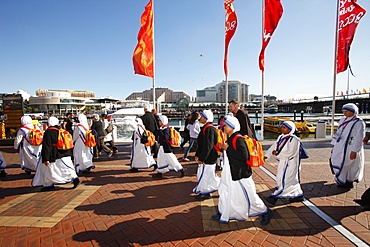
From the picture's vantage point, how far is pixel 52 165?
4.88m

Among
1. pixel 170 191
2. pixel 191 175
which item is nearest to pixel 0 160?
pixel 170 191

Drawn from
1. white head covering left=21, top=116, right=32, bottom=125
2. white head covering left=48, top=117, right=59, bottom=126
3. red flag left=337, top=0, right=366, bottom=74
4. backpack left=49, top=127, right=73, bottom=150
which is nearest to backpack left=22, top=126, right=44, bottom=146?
white head covering left=21, top=116, right=32, bottom=125

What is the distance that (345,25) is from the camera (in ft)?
34.1

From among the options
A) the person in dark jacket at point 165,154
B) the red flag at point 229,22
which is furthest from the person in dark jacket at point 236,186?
the red flag at point 229,22

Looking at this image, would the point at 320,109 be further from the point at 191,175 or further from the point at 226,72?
the point at 191,175

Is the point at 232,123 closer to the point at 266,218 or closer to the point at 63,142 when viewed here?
the point at 266,218

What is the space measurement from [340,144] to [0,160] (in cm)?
906

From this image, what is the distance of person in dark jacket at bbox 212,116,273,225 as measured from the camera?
3137 mm

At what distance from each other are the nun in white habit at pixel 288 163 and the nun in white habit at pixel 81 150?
17.0ft

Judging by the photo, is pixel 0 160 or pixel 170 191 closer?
pixel 170 191

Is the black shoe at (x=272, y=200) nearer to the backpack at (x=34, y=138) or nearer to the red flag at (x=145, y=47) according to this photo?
the backpack at (x=34, y=138)

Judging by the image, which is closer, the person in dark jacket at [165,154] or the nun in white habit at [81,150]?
the person in dark jacket at [165,154]

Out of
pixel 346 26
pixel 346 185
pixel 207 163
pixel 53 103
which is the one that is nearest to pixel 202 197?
pixel 207 163

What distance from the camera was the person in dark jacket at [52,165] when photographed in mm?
4672
